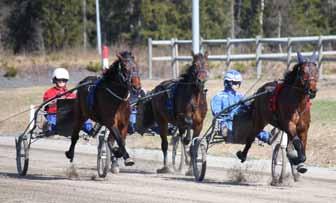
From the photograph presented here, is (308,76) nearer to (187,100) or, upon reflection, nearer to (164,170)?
(187,100)

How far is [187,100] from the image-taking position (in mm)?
14945

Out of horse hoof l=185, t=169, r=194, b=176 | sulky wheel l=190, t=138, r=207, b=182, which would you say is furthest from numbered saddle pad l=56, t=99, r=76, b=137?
sulky wheel l=190, t=138, r=207, b=182

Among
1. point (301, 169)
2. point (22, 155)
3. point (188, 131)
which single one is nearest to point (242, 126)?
point (188, 131)

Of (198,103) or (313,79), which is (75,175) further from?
(313,79)

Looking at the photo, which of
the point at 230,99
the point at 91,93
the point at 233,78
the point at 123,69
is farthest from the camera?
the point at 230,99

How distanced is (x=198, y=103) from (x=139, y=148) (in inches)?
228

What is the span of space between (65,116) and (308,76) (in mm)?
4317

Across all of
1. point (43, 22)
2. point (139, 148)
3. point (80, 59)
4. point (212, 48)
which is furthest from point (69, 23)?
point (139, 148)

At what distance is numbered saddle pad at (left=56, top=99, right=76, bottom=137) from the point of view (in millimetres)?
15384

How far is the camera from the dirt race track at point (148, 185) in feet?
39.8

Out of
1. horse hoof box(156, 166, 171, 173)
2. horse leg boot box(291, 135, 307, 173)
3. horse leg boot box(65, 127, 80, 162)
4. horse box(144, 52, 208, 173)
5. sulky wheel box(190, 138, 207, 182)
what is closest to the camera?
horse leg boot box(291, 135, 307, 173)

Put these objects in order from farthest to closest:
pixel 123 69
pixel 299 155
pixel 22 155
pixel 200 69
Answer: pixel 22 155
pixel 200 69
pixel 123 69
pixel 299 155

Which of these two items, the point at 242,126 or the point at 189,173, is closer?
the point at 242,126

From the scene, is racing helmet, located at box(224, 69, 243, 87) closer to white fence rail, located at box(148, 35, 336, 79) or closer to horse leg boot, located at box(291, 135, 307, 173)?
horse leg boot, located at box(291, 135, 307, 173)
